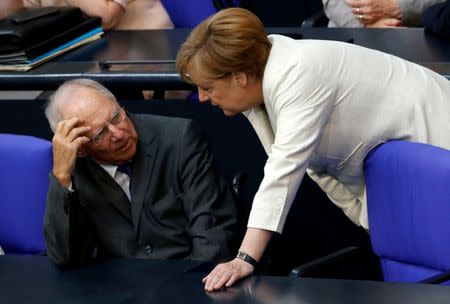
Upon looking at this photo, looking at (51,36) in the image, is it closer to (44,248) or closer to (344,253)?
(44,248)

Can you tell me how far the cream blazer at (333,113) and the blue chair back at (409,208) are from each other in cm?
11

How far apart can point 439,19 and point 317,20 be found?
3.94ft

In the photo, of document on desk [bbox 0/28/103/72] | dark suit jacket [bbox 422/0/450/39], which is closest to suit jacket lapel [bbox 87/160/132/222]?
document on desk [bbox 0/28/103/72]

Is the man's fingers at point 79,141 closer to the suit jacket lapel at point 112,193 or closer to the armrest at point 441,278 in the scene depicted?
the suit jacket lapel at point 112,193

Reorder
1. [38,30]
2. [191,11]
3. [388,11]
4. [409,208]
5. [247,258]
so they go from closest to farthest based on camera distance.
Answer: [247,258] < [409,208] < [38,30] < [388,11] < [191,11]

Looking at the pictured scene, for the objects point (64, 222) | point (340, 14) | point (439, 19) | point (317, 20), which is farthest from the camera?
point (317, 20)

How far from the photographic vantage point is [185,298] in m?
2.30

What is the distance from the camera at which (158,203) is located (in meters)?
3.10

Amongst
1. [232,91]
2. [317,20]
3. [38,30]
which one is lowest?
[317,20]

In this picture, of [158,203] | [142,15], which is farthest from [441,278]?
[142,15]

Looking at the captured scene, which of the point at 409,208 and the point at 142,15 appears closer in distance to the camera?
the point at 409,208

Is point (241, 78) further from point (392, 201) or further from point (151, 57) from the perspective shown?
point (151, 57)

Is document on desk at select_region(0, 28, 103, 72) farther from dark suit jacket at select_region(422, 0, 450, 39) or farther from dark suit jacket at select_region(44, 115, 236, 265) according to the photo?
dark suit jacket at select_region(422, 0, 450, 39)

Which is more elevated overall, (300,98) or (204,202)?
(300,98)
